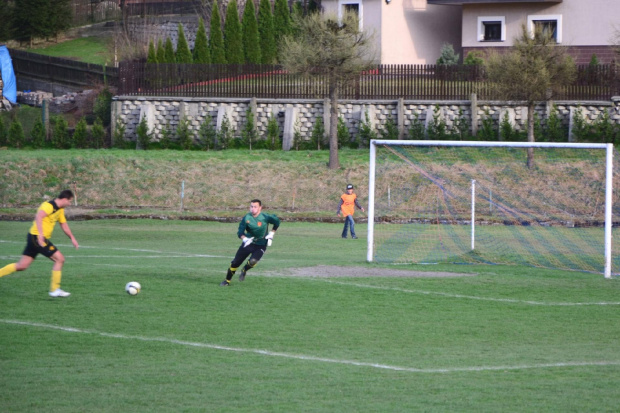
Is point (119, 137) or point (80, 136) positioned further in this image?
point (80, 136)

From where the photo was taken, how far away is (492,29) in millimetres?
44875

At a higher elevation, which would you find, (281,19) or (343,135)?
(281,19)

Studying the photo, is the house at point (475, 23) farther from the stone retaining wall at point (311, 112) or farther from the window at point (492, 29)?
the stone retaining wall at point (311, 112)

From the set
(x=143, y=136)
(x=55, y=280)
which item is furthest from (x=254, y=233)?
(x=143, y=136)

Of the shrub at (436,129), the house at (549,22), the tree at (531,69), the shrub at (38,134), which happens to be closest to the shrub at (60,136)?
the shrub at (38,134)

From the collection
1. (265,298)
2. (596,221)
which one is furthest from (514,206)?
(265,298)

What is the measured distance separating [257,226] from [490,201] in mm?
15563

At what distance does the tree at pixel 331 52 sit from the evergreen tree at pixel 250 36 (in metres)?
11.4

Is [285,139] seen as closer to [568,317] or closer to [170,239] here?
[170,239]

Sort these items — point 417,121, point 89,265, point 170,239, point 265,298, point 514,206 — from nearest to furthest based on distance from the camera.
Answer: point 265,298 → point 89,265 → point 170,239 → point 514,206 → point 417,121

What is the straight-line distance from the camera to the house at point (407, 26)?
Result: 45656 millimetres

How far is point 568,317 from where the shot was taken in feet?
42.5

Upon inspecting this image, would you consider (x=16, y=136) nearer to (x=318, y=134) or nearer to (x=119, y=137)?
(x=119, y=137)

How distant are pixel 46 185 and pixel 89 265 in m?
16.2
